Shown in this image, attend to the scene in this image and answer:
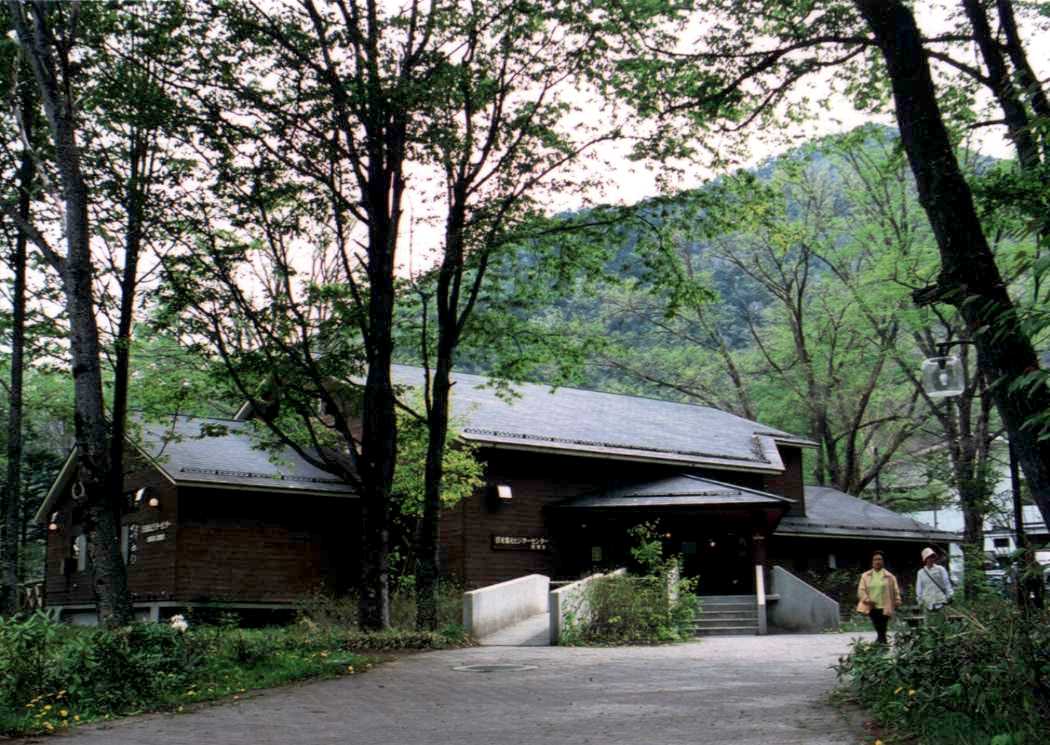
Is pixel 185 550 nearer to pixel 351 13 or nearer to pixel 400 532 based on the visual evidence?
pixel 400 532

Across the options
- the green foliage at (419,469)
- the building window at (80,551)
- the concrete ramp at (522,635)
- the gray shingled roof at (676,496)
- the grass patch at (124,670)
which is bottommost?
the concrete ramp at (522,635)

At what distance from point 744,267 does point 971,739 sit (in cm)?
3559

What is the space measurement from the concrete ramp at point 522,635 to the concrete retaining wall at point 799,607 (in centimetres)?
683

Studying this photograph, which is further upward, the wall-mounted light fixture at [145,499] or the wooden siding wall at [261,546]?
the wall-mounted light fixture at [145,499]

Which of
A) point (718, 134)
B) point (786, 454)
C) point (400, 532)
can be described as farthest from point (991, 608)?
point (786, 454)

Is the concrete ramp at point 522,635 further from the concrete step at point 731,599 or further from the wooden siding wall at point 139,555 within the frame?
the wooden siding wall at point 139,555

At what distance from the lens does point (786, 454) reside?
110 feet

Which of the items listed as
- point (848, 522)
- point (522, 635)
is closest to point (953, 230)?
point (522, 635)

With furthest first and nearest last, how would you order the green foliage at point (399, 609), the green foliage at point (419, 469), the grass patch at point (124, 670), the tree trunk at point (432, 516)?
the green foliage at point (419, 469) < the green foliage at point (399, 609) < the tree trunk at point (432, 516) < the grass patch at point (124, 670)

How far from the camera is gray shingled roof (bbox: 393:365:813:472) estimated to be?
2659cm

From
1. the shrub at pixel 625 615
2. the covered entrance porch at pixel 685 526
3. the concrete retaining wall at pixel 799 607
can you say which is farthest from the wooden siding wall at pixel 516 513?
the shrub at pixel 625 615

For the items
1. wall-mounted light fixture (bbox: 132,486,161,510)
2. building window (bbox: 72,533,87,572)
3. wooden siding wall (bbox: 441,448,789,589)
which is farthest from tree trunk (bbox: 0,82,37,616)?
wooden siding wall (bbox: 441,448,789,589)

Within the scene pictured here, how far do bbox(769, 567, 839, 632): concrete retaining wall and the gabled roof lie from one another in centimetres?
1089

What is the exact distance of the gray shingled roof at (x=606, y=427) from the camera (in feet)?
87.2
